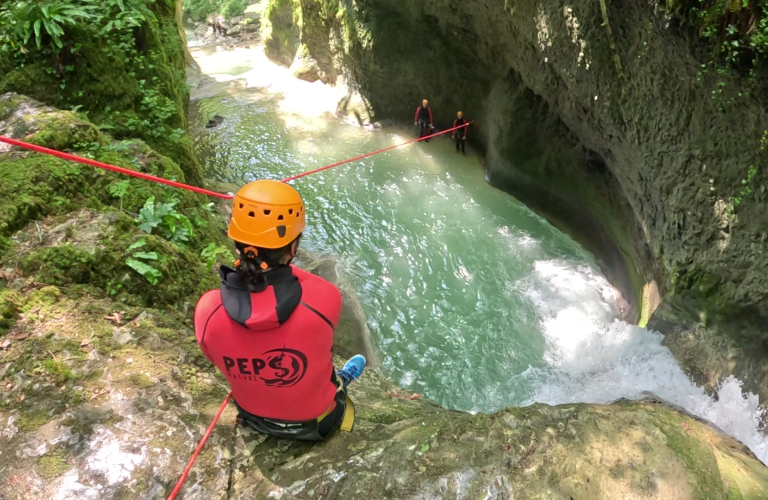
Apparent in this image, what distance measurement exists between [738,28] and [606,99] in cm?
189

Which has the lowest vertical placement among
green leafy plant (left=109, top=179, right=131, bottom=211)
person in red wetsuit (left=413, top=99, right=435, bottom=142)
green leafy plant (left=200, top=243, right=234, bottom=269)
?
person in red wetsuit (left=413, top=99, right=435, bottom=142)

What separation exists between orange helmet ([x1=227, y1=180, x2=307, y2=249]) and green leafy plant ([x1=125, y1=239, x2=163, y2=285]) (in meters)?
1.48

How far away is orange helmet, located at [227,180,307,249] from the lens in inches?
74.4

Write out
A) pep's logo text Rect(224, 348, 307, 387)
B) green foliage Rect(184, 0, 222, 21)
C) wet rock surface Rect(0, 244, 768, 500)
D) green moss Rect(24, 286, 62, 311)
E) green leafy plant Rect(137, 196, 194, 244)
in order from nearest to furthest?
pep's logo text Rect(224, 348, 307, 387) < wet rock surface Rect(0, 244, 768, 500) < green moss Rect(24, 286, 62, 311) < green leafy plant Rect(137, 196, 194, 244) < green foliage Rect(184, 0, 222, 21)

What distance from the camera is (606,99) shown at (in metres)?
5.68

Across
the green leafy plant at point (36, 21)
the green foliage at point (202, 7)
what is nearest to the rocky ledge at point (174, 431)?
the green leafy plant at point (36, 21)

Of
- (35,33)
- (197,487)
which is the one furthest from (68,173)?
(197,487)

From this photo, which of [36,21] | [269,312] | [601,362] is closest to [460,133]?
[601,362]

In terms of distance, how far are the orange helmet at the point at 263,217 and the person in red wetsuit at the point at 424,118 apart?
9.98 meters

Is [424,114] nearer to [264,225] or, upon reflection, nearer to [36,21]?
[36,21]

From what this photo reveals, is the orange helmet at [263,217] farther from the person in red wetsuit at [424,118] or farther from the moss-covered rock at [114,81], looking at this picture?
the person in red wetsuit at [424,118]

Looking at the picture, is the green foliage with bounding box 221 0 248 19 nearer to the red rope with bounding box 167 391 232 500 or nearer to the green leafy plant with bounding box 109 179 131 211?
the green leafy plant with bounding box 109 179 131 211

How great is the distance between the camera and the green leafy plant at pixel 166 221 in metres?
3.54

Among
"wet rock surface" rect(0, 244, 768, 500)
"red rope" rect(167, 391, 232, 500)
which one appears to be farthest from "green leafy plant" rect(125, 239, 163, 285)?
"red rope" rect(167, 391, 232, 500)
